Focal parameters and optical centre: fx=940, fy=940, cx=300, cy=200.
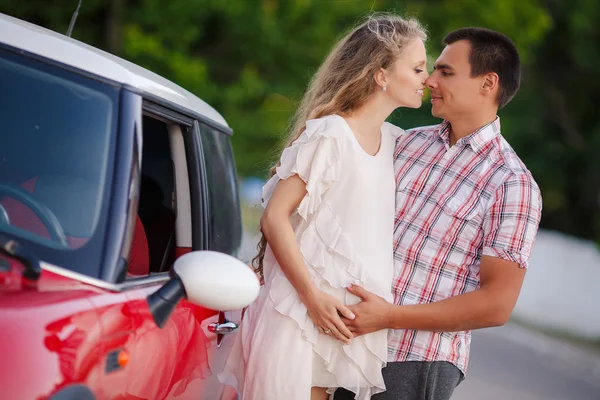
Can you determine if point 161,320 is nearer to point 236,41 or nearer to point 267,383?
point 267,383

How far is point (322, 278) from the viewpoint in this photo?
338 cm

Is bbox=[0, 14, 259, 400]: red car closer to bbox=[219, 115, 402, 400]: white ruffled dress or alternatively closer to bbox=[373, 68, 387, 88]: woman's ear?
bbox=[219, 115, 402, 400]: white ruffled dress

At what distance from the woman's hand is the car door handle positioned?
37 centimetres

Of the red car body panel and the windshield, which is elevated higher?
the windshield

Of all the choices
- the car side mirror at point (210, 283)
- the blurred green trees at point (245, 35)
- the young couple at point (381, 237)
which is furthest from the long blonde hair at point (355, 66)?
the blurred green trees at point (245, 35)

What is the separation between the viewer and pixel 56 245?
2.58 meters

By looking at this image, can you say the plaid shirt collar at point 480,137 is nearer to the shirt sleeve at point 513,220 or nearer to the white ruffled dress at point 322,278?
the shirt sleeve at point 513,220

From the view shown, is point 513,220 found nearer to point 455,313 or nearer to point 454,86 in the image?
point 455,313

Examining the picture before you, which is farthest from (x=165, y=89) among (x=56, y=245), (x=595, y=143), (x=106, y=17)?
(x=595, y=143)

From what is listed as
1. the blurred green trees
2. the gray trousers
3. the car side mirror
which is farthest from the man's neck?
the blurred green trees

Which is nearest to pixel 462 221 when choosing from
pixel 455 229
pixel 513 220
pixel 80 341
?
pixel 455 229

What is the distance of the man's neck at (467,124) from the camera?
151 inches

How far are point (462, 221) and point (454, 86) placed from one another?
2.09 ft

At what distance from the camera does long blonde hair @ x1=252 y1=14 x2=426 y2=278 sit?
3678mm
